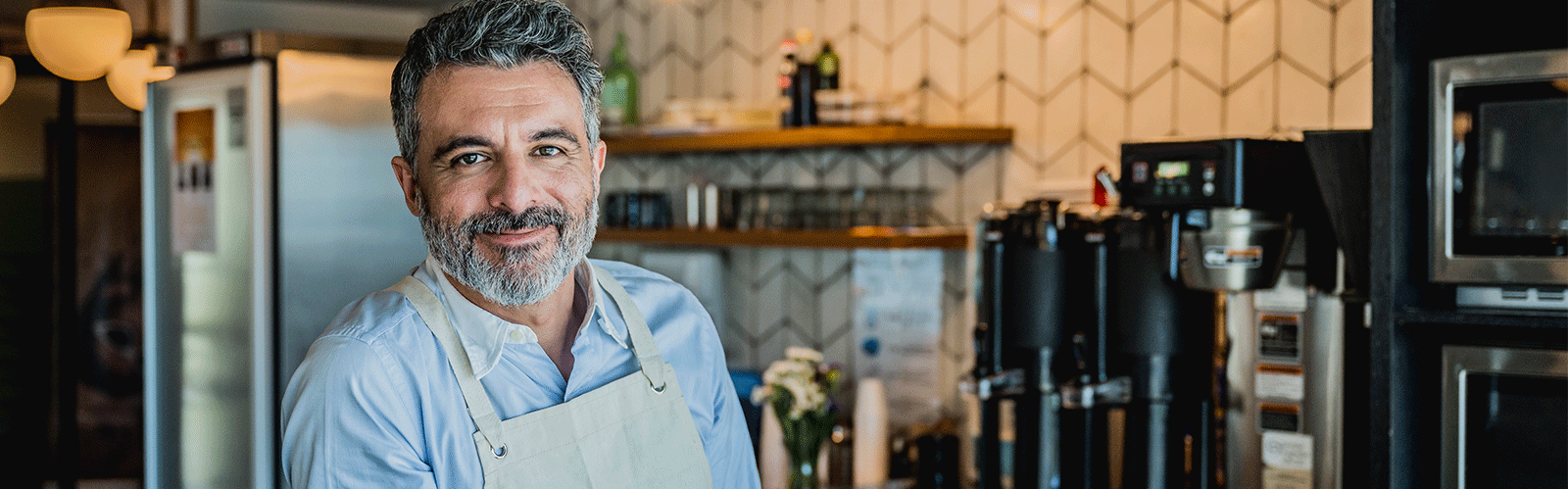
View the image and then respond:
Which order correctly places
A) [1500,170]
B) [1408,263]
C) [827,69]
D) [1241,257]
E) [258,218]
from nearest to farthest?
1. [1500,170]
2. [1408,263]
3. [1241,257]
4. [258,218]
5. [827,69]

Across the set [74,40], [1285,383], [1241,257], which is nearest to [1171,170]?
[1241,257]

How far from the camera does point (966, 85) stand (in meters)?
3.18

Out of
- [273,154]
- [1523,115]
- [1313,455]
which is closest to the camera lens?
[1523,115]

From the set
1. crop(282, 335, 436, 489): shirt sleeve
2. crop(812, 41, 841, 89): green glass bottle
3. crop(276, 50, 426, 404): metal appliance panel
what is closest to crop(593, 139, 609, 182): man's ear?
crop(282, 335, 436, 489): shirt sleeve

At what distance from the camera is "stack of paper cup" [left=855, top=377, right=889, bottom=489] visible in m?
3.05

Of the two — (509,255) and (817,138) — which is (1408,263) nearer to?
(509,255)

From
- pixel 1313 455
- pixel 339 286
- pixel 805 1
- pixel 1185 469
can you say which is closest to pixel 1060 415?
pixel 1185 469

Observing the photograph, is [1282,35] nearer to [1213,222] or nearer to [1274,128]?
[1274,128]

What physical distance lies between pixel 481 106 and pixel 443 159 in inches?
2.9

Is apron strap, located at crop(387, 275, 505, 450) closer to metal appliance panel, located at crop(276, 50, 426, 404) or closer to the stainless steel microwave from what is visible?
the stainless steel microwave

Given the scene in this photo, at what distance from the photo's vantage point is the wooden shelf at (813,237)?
3.01 metres

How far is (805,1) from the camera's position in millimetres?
3561

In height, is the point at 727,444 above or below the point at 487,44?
below

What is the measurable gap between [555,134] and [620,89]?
8.70ft
